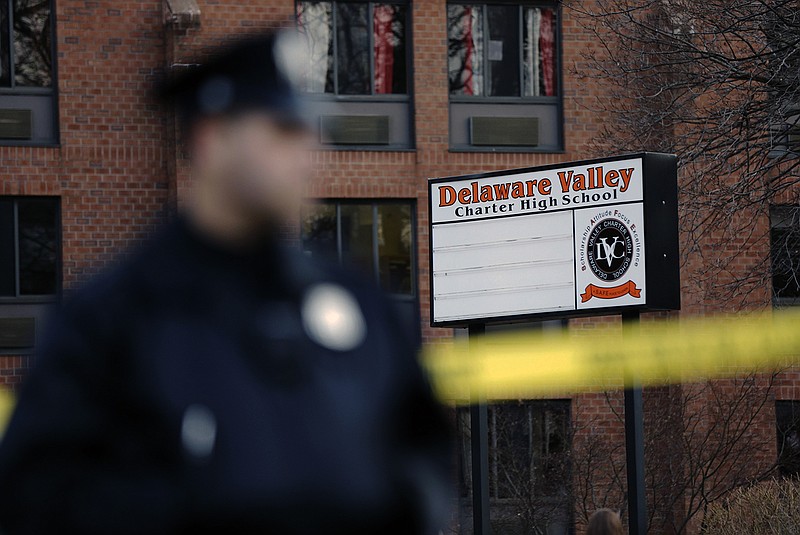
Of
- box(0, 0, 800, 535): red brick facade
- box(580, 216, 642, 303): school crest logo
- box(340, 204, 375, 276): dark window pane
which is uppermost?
box(0, 0, 800, 535): red brick facade

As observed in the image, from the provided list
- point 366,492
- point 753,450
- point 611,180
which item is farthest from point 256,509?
point 753,450

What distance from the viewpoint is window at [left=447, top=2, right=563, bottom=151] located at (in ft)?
81.4

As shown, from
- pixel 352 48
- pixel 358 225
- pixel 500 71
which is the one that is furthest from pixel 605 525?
pixel 500 71

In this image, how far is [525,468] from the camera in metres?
21.0

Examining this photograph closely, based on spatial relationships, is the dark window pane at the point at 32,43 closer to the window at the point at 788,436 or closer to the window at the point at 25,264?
the window at the point at 25,264

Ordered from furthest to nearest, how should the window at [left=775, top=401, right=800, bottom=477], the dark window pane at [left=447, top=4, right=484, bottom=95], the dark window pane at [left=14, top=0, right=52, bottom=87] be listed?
the dark window pane at [left=447, top=4, right=484, bottom=95], the dark window pane at [left=14, top=0, right=52, bottom=87], the window at [left=775, top=401, right=800, bottom=477]

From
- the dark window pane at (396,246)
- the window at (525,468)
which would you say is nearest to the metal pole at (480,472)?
the window at (525,468)

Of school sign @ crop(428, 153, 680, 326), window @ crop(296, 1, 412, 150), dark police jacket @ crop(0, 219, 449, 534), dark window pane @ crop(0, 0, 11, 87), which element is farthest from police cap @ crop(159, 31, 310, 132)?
dark window pane @ crop(0, 0, 11, 87)

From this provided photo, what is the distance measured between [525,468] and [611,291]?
810 cm

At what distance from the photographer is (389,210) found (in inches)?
970

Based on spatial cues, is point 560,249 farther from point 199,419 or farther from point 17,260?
point 17,260

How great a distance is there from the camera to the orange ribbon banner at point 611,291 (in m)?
13.2

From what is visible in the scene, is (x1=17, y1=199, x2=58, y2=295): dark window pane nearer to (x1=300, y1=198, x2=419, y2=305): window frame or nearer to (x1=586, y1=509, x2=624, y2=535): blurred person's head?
(x1=300, y1=198, x2=419, y2=305): window frame

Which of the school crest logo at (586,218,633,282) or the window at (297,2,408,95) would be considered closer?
the school crest logo at (586,218,633,282)
